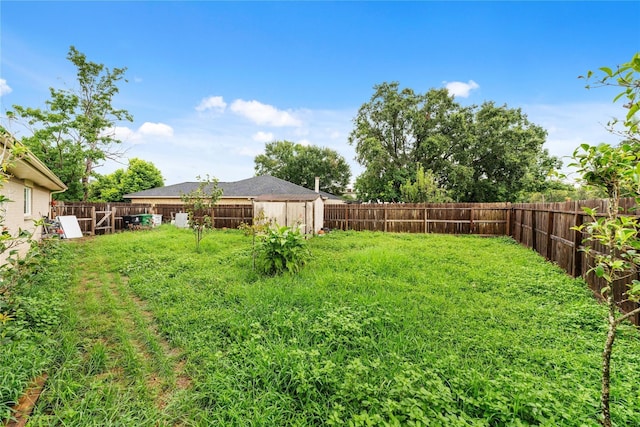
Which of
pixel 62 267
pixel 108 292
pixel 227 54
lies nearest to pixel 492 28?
pixel 227 54

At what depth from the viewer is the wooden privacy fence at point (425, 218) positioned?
1177cm

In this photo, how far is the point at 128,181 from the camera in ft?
83.9

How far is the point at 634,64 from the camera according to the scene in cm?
118

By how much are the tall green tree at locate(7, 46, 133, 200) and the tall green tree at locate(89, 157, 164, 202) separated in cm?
614

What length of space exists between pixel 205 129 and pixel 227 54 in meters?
5.53

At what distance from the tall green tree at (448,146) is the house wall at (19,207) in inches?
719

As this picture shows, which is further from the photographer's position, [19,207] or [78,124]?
[78,124]

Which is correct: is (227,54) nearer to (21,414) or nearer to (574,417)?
(21,414)

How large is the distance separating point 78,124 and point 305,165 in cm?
2094

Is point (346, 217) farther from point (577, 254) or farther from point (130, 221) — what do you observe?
point (130, 221)

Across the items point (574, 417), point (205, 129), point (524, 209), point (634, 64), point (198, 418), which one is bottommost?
point (198, 418)

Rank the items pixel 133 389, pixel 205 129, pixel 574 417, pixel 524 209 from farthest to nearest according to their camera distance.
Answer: pixel 205 129, pixel 524 209, pixel 133 389, pixel 574 417

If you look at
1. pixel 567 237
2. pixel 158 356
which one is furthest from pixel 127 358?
pixel 567 237

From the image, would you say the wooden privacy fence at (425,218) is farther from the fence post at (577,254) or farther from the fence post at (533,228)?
the fence post at (577,254)
